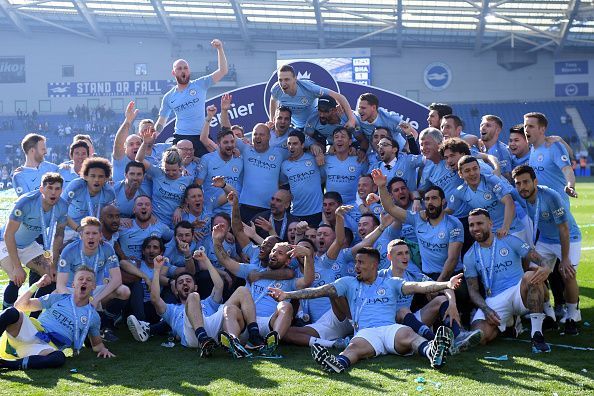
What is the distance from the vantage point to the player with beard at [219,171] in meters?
9.79

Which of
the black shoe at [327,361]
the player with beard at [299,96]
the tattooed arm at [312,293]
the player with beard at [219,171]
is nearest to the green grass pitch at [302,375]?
the black shoe at [327,361]

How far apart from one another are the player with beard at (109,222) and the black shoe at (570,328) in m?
4.49

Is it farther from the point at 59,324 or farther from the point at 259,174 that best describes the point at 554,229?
the point at 59,324

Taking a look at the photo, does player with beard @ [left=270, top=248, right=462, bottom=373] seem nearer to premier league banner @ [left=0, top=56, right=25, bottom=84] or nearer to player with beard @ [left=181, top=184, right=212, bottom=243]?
player with beard @ [left=181, top=184, right=212, bottom=243]

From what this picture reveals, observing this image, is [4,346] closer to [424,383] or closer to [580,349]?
[424,383]

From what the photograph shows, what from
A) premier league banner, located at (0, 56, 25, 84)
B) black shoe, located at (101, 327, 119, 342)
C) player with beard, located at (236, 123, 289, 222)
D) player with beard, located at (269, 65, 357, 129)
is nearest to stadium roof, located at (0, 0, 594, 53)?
premier league banner, located at (0, 56, 25, 84)

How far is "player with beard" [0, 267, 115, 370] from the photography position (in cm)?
682

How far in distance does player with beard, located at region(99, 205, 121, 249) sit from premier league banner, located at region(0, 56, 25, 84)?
42.1 m

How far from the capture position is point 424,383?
5984 millimetres

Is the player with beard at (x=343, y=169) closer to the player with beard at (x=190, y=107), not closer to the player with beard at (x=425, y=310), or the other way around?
the player with beard at (x=425, y=310)

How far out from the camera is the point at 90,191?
28.6 ft

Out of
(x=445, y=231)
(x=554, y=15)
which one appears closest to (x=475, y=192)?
(x=445, y=231)

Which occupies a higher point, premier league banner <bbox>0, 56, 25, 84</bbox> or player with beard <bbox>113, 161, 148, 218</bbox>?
premier league banner <bbox>0, 56, 25, 84</bbox>

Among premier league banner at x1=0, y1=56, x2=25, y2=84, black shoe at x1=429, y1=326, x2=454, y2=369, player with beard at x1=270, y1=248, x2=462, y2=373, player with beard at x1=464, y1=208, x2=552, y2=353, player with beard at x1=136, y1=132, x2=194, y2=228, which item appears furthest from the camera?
premier league banner at x1=0, y1=56, x2=25, y2=84
